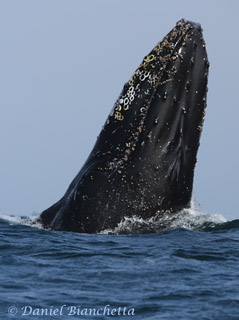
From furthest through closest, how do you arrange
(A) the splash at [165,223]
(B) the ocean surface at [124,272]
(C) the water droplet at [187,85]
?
(C) the water droplet at [187,85], (A) the splash at [165,223], (B) the ocean surface at [124,272]

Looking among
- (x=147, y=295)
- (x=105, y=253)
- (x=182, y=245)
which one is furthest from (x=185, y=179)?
(x=147, y=295)

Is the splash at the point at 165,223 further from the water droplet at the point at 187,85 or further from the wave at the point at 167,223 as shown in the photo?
the water droplet at the point at 187,85

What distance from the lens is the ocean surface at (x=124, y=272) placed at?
29.1ft

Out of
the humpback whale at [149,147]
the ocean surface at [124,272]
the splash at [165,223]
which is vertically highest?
the humpback whale at [149,147]

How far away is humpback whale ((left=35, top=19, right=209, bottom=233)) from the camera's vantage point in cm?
1301

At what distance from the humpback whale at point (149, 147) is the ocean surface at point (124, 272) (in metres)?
0.33

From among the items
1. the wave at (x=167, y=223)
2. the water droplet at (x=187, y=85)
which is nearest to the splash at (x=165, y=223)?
the wave at (x=167, y=223)

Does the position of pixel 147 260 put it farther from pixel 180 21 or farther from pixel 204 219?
pixel 180 21

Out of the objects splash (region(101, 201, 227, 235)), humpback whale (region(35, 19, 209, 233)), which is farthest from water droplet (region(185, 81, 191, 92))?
splash (region(101, 201, 227, 235))

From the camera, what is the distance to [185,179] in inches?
529

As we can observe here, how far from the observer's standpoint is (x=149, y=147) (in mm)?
13195

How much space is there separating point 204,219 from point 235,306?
5306mm

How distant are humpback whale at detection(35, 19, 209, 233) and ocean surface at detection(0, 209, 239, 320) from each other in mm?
330

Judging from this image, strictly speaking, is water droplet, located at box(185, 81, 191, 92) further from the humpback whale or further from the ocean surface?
the ocean surface
